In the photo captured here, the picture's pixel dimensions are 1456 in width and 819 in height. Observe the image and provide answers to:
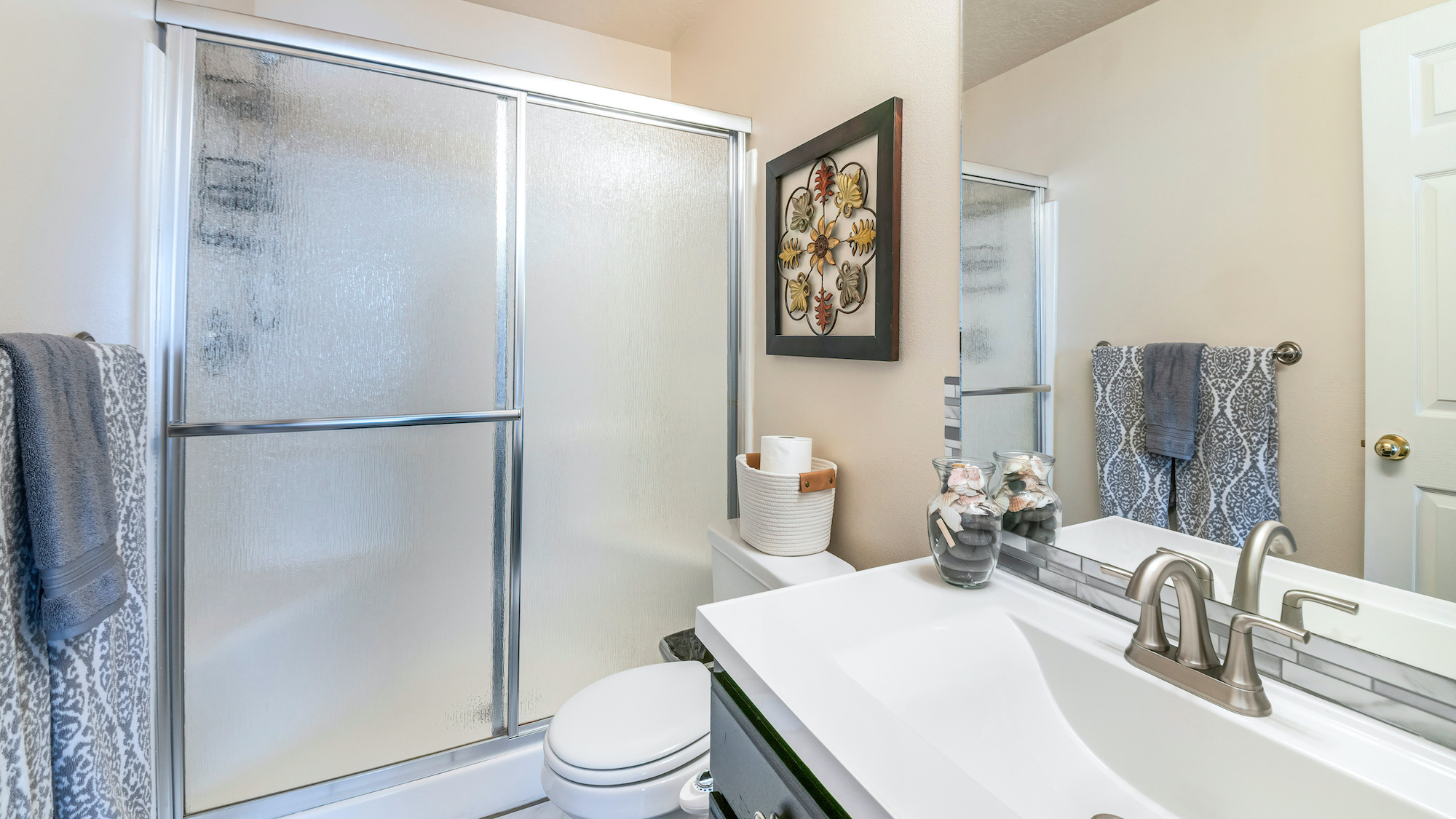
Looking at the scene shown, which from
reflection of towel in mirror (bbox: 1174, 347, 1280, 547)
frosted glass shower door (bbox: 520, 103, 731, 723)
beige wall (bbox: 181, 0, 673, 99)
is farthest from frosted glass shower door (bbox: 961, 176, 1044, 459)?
beige wall (bbox: 181, 0, 673, 99)

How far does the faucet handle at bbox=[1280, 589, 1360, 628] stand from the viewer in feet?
2.04

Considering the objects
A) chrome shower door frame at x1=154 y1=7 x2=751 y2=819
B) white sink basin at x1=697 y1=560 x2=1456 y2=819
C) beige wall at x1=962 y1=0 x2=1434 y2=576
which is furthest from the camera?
chrome shower door frame at x1=154 y1=7 x2=751 y2=819

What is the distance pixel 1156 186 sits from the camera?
786mm

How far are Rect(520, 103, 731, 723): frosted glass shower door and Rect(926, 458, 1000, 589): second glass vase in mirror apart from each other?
98 centimetres

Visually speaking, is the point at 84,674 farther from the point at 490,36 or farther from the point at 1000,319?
the point at 490,36

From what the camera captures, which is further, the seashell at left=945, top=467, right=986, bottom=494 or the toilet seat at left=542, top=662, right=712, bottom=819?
the toilet seat at left=542, top=662, right=712, bottom=819

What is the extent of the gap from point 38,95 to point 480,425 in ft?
3.00

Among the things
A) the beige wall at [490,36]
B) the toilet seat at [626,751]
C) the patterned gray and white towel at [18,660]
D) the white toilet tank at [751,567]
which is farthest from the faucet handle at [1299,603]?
the beige wall at [490,36]

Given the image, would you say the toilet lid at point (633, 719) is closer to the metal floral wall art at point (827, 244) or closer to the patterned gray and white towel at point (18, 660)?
the patterned gray and white towel at point (18, 660)

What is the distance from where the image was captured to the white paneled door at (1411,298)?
54 centimetres

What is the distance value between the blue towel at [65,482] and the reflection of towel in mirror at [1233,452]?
1.47m

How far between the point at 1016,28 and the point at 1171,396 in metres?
0.65

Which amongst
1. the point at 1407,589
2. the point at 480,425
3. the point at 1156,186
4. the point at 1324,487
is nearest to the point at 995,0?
the point at 1156,186

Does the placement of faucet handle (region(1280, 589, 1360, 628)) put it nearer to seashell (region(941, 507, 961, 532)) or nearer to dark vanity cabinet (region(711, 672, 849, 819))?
seashell (region(941, 507, 961, 532))
